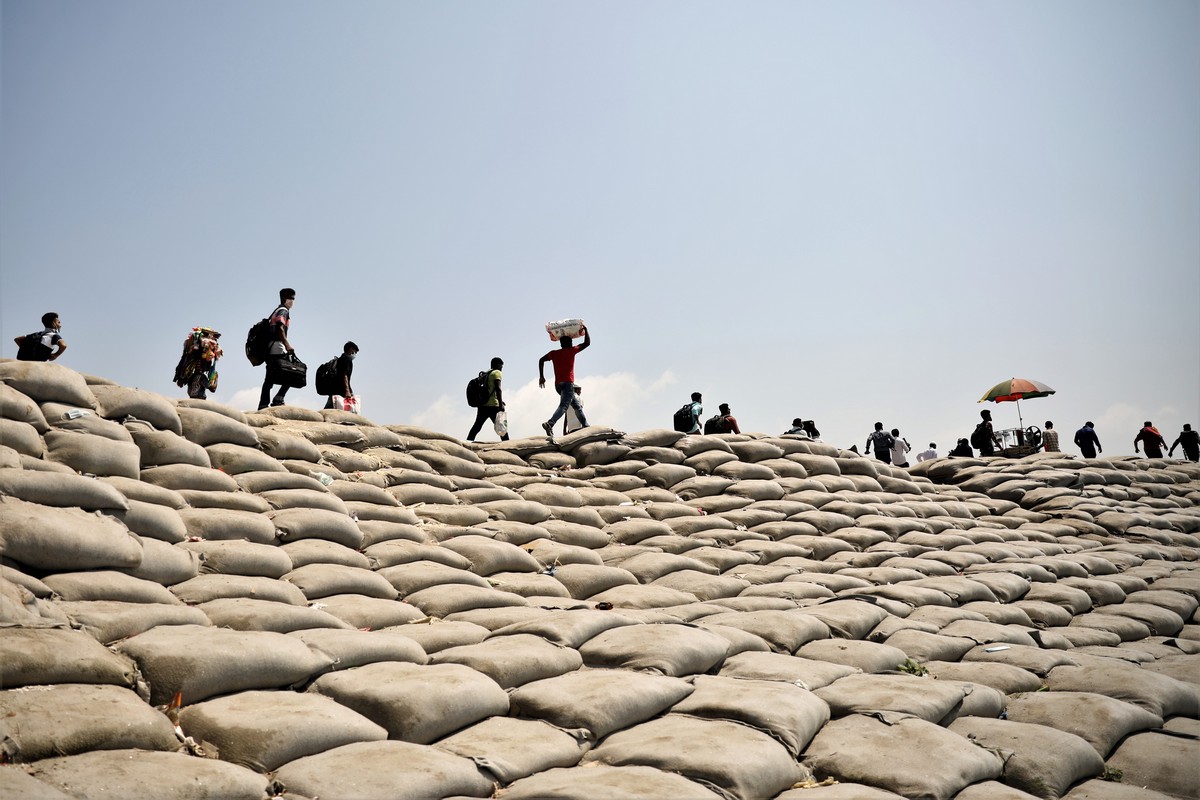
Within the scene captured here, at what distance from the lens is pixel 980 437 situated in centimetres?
1424

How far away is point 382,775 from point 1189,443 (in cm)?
1657

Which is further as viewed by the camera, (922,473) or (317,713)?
(922,473)

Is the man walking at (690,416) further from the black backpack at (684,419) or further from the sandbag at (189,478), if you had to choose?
the sandbag at (189,478)

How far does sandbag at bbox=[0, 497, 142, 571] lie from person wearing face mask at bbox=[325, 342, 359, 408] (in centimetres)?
456

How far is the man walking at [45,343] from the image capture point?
6883 mm

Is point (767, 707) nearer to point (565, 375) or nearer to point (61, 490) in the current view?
point (61, 490)

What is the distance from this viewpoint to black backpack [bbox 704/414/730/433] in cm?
1114

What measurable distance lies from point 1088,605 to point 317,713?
5483mm

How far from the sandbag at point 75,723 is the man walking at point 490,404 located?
633 cm

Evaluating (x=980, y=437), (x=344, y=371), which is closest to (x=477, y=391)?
(x=344, y=371)

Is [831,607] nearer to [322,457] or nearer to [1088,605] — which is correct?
[1088,605]

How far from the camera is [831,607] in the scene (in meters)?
5.07

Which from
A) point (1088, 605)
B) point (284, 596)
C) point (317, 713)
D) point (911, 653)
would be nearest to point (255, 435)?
point (284, 596)

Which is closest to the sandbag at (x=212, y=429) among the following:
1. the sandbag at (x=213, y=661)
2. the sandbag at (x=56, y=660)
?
the sandbag at (x=213, y=661)
